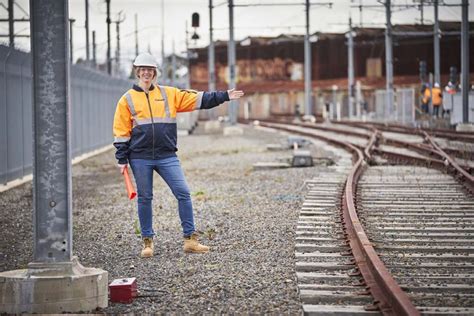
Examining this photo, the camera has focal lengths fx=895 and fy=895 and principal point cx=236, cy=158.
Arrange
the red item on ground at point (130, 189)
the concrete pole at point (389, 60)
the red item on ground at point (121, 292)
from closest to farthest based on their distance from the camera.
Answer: the red item on ground at point (121, 292)
the red item on ground at point (130, 189)
the concrete pole at point (389, 60)

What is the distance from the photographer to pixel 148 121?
26.9 ft

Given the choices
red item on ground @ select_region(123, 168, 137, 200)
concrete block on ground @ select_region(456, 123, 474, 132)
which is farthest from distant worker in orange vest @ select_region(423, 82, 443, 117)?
red item on ground @ select_region(123, 168, 137, 200)

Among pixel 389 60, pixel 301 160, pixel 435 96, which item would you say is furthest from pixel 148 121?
pixel 389 60

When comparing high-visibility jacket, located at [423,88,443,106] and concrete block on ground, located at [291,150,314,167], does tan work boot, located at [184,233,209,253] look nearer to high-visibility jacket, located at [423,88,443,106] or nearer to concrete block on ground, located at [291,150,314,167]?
concrete block on ground, located at [291,150,314,167]

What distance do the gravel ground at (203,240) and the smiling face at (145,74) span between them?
1.64 m

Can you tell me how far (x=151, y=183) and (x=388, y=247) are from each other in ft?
7.57

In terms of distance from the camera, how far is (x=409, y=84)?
69938mm

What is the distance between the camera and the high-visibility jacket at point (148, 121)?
8.18 metres

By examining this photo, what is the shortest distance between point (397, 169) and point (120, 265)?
37.2ft

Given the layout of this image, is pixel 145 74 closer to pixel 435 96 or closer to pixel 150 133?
pixel 150 133

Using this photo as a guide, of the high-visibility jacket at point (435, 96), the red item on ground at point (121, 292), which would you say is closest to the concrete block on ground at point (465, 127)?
the high-visibility jacket at point (435, 96)

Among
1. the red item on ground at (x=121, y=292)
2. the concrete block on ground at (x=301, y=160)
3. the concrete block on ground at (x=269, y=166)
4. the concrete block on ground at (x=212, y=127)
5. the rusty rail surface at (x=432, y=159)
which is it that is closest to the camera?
the red item on ground at (x=121, y=292)

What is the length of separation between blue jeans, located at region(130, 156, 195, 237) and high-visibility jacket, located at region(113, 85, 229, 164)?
0.07 metres

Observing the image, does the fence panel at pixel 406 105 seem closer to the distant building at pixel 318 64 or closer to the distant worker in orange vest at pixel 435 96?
the distant worker in orange vest at pixel 435 96
